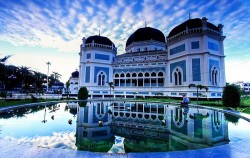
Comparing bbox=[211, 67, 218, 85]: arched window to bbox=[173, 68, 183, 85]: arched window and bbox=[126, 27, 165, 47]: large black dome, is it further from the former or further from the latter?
bbox=[126, 27, 165, 47]: large black dome

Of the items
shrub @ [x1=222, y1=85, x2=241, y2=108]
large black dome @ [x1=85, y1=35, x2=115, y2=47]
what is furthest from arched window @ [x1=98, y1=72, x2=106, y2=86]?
shrub @ [x1=222, y1=85, x2=241, y2=108]

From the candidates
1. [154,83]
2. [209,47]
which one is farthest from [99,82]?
[209,47]

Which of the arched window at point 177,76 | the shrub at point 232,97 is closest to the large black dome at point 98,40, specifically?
the arched window at point 177,76

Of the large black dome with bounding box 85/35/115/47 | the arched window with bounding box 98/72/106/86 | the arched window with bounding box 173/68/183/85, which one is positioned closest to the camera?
the arched window with bounding box 173/68/183/85

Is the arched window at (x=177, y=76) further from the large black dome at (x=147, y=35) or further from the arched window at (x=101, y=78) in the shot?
the arched window at (x=101, y=78)

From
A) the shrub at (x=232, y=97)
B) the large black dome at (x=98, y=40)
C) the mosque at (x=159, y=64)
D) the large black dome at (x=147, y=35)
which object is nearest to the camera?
the shrub at (x=232, y=97)

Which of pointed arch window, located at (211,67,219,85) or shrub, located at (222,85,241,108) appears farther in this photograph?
pointed arch window, located at (211,67,219,85)

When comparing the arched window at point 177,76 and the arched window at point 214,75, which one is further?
the arched window at point 177,76

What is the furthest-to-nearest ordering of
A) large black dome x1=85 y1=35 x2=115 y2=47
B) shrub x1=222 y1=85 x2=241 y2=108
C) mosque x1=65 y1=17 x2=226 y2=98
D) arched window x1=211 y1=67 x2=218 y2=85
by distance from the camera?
large black dome x1=85 y1=35 x2=115 y2=47 → arched window x1=211 y1=67 x2=218 y2=85 → mosque x1=65 y1=17 x2=226 y2=98 → shrub x1=222 y1=85 x2=241 y2=108

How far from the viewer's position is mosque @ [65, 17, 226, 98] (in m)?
27.0

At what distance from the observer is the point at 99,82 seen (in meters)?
38.1

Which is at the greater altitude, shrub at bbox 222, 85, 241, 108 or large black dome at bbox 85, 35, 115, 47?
large black dome at bbox 85, 35, 115, 47

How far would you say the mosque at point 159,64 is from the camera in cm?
2695

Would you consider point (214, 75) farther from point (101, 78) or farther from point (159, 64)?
point (101, 78)
